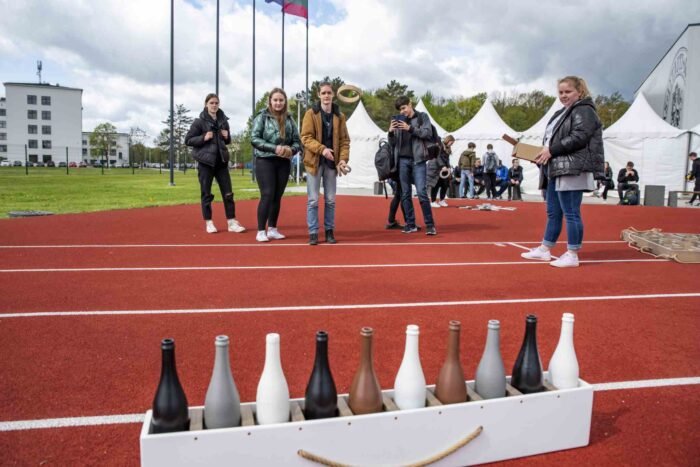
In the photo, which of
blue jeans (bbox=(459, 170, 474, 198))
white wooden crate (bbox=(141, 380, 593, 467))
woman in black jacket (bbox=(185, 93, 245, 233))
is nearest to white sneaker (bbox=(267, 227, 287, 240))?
woman in black jacket (bbox=(185, 93, 245, 233))

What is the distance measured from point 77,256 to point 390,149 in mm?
5164

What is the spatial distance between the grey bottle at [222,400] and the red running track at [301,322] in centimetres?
49

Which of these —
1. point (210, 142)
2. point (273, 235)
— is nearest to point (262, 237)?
point (273, 235)

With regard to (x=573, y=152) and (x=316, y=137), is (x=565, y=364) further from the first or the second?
(x=316, y=137)

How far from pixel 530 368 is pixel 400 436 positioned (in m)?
0.71

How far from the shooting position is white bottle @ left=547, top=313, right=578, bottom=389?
2492 millimetres

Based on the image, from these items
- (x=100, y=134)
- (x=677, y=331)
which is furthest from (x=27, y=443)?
(x=100, y=134)

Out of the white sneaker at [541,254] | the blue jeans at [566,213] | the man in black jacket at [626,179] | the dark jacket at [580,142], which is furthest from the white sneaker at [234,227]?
the man in black jacket at [626,179]

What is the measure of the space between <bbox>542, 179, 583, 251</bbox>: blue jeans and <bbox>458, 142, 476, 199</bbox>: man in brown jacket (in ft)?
42.3

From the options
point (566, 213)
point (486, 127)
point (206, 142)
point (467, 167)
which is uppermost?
point (486, 127)

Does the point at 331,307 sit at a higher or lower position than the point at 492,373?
lower

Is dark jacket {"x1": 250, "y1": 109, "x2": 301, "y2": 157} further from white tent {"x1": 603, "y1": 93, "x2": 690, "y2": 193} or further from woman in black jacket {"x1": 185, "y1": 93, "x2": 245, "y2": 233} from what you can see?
white tent {"x1": 603, "y1": 93, "x2": 690, "y2": 193}

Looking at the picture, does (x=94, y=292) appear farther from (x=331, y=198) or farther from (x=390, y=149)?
(x=390, y=149)

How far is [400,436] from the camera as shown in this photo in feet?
7.22
